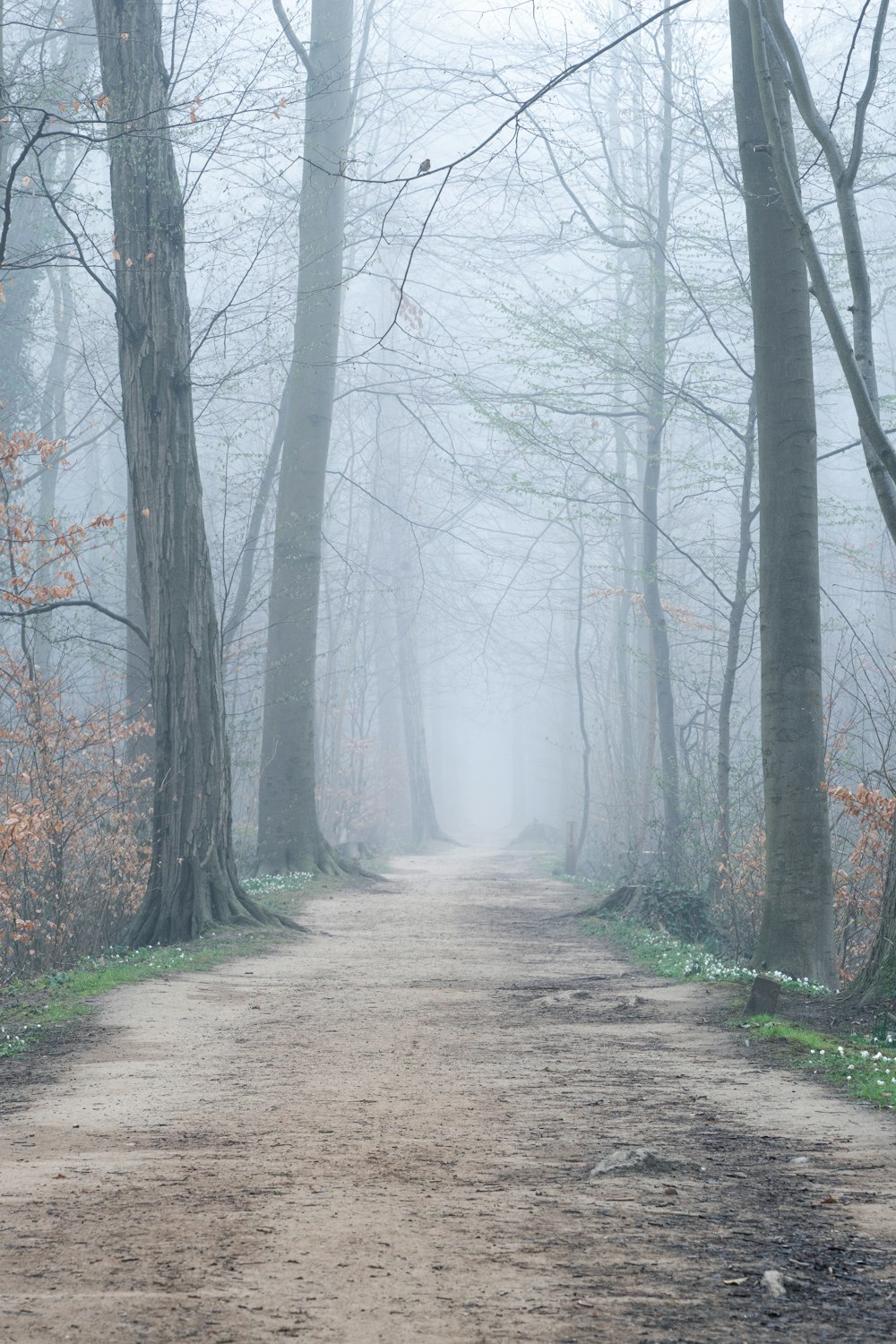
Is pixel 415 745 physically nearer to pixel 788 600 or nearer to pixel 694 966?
pixel 694 966

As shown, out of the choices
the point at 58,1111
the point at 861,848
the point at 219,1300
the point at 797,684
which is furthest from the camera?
the point at 861,848

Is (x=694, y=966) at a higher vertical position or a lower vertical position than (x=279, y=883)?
lower

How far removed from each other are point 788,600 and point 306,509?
440 inches

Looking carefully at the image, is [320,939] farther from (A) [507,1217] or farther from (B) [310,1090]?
(A) [507,1217]

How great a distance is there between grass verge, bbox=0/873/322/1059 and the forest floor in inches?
12.3

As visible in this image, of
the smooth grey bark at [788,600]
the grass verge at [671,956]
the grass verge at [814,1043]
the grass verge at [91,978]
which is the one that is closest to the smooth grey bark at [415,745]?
the grass verge at [671,956]

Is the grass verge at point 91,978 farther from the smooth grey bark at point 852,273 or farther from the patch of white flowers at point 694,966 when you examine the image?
the smooth grey bark at point 852,273

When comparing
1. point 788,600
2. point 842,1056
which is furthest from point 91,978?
point 788,600

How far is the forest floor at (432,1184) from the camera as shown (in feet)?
9.78

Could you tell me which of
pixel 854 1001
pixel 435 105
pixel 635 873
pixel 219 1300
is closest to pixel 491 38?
pixel 435 105

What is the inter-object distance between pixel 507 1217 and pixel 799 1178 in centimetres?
110

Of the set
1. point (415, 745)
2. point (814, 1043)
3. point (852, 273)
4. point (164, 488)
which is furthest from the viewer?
point (415, 745)

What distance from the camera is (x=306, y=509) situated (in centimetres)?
1903

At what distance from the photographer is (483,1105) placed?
5.29m
